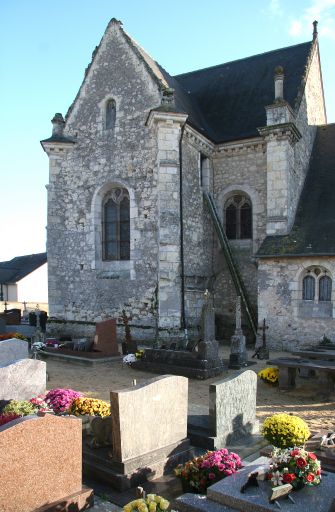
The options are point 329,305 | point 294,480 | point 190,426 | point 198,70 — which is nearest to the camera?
point 294,480

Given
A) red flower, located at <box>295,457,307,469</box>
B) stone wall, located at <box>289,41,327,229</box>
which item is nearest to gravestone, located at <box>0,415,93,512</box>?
red flower, located at <box>295,457,307,469</box>

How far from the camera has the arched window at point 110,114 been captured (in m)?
16.9

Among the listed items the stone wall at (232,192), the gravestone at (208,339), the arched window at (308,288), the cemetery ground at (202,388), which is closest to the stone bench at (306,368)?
the cemetery ground at (202,388)

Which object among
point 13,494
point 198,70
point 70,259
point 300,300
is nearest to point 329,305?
point 300,300

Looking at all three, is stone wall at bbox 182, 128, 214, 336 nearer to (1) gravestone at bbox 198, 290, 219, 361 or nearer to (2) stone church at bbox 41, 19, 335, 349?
(2) stone church at bbox 41, 19, 335, 349

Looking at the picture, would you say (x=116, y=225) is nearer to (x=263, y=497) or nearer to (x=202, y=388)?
(x=202, y=388)

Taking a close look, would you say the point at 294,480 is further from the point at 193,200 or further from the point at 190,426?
the point at 193,200

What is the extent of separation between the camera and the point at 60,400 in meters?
6.87

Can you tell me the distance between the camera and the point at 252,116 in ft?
60.4

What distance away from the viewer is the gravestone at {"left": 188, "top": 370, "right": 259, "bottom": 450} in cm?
619

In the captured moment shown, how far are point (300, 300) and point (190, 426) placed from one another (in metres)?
9.20

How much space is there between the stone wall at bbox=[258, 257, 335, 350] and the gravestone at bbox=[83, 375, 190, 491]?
9.52 metres

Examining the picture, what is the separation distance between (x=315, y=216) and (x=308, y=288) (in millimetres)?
2945

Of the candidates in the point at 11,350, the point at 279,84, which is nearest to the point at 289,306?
the point at 279,84
